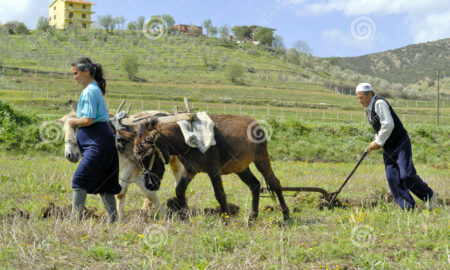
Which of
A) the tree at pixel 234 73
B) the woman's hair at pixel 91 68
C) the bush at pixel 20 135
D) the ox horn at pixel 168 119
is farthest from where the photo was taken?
the tree at pixel 234 73

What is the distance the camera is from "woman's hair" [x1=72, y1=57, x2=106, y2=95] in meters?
5.79

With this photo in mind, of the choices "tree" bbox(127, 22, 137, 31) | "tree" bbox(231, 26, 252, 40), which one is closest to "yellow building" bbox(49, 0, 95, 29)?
"tree" bbox(127, 22, 137, 31)

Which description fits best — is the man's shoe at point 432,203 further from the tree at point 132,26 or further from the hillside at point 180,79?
the tree at point 132,26

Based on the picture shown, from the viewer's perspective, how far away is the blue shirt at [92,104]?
555cm

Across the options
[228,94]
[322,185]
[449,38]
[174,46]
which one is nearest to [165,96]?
[228,94]

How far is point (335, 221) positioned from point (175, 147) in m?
2.83

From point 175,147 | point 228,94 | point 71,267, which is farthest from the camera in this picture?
point 228,94

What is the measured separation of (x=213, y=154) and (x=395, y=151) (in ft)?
10.1

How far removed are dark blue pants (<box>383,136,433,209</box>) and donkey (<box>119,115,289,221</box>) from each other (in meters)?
1.93

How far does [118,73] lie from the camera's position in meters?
70.1

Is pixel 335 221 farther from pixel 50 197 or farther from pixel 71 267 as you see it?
pixel 50 197

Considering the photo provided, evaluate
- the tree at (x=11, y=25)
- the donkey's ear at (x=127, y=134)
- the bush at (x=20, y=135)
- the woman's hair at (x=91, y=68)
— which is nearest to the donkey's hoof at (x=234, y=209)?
the donkey's ear at (x=127, y=134)

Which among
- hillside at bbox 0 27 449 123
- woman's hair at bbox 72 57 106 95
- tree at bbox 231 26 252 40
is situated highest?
tree at bbox 231 26 252 40

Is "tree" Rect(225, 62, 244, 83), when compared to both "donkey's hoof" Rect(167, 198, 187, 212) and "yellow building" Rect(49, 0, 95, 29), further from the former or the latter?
"donkey's hoof" Rect(167, 198, 187, 212)
